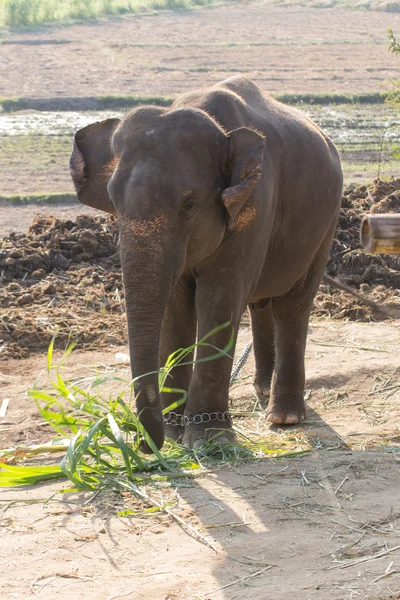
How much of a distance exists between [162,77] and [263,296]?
14.3 m

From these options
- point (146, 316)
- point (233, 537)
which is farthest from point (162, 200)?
point (233, 537)

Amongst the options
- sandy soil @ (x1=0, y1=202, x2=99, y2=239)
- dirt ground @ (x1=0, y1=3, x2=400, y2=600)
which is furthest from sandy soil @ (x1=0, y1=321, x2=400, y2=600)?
sandy soil @ (x1=0, y1=202, x2=99, y2=239)

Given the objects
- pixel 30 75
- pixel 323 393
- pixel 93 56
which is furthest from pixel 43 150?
pixel 323 393

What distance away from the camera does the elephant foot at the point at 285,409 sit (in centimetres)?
727

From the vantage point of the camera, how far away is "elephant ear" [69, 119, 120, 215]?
6.34 meters

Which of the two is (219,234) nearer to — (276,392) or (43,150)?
(276,392)

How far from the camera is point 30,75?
68.1 ft

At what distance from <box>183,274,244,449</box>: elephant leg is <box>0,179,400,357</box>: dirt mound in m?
2.94

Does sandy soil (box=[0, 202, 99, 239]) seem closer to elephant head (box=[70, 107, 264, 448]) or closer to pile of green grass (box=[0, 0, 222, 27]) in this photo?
elephant head (box=[70, 107, 264, 448])

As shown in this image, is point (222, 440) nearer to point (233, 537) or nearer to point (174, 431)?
point (174, 431)

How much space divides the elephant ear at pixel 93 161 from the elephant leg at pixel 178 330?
677mm

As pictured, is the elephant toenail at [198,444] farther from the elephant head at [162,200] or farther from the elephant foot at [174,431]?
the elephant head at [162,200]

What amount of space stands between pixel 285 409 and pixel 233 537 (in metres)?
2.75

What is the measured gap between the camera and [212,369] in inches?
246
